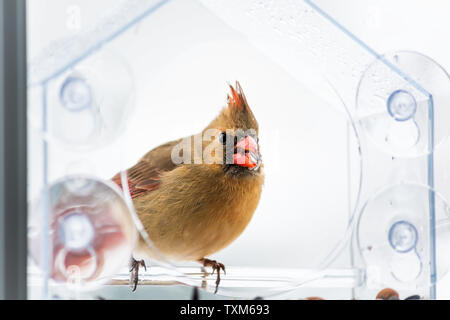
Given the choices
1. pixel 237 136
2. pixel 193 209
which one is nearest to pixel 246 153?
pixel 237 136

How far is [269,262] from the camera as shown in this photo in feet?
3.06

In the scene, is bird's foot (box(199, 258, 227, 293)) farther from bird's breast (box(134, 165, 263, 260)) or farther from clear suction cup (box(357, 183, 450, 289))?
clear suction cup (box(357, 183, 450, 289))

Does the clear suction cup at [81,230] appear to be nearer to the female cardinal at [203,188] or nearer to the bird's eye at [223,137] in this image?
the female cardinal at [203,188]

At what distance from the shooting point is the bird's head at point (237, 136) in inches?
34.5

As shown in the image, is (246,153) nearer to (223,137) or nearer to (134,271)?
(223,137)

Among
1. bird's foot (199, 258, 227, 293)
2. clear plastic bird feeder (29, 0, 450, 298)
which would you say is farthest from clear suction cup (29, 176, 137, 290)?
bird's foot (199, 258, 227, 293)

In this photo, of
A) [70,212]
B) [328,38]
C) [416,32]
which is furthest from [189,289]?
[416,32]

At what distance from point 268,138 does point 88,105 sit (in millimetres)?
335

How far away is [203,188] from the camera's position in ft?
2.83

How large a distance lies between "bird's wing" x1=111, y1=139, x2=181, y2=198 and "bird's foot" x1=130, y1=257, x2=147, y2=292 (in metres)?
0.13

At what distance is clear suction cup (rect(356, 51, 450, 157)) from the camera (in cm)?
94

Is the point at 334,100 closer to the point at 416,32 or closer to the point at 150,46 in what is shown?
the point at 416,32

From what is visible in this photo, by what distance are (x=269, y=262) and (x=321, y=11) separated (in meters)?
0.51

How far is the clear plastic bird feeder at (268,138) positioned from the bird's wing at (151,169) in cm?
2
